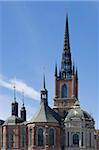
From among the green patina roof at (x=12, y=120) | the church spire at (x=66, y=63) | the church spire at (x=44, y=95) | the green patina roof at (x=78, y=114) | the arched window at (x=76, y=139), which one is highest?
the church spire at (x=66, y=63)

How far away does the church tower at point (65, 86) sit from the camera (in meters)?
78.9

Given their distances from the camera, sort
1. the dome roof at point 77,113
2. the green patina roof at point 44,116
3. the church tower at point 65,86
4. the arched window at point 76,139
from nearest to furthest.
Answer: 1. the green patina roof at point 44,116
2. the arched window at point 76,139
3. the dome roof at point 77,113
4. the church tower at point 65,86

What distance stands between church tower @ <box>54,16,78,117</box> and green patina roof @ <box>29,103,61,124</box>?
644 centimetres

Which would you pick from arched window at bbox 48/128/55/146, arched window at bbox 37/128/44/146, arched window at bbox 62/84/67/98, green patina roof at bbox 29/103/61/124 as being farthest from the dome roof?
arched window at bbox 62/84/67/98

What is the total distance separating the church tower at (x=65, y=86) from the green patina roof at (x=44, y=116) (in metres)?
6.44

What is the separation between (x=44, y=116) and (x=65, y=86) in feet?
40.3

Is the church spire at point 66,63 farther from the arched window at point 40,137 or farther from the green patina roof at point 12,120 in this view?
the arched window at point 40,137

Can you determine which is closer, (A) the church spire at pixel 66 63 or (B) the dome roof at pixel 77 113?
(B) the dome roof at pixel 77 113

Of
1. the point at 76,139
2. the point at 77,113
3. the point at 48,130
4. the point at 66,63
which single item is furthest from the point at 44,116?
the point at 66,63

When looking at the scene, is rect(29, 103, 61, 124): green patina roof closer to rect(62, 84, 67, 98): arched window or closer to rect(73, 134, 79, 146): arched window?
rect(73, 134, 79, 146): arched window

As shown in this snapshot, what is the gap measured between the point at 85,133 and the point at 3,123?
49.5 feet

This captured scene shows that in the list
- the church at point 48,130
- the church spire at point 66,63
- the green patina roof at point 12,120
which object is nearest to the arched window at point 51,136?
the church at point 48,130

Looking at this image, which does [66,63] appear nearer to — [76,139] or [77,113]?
[77,113]

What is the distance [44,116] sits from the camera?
69.5 metres
